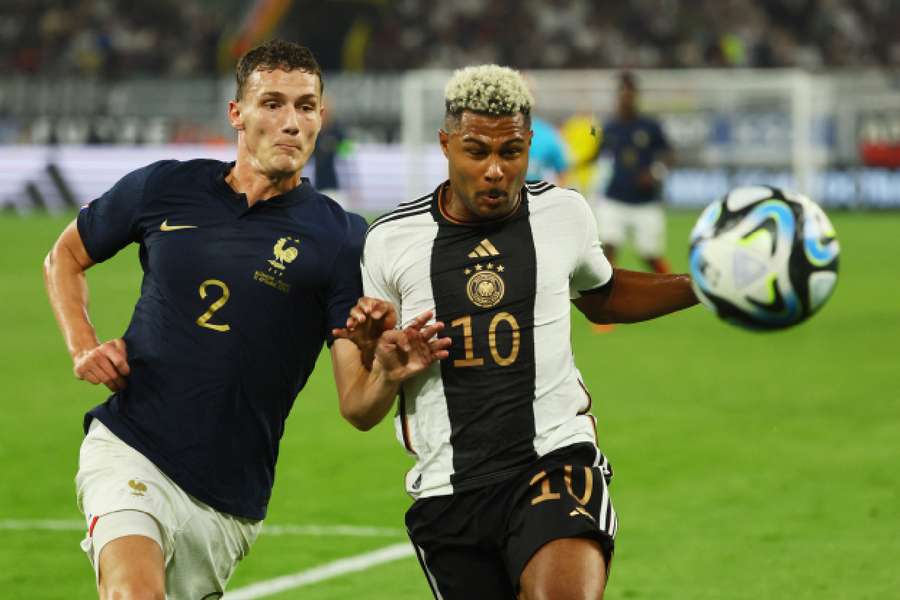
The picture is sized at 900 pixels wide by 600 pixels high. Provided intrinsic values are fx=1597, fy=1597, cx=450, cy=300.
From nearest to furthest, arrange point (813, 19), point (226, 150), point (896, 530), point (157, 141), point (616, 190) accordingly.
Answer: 1. point (896, 530)
2. point (616, 190)
3. point (226, 150)
4. point (157, 141)
5. point (813, 19)

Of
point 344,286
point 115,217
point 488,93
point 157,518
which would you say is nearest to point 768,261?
point 488,93

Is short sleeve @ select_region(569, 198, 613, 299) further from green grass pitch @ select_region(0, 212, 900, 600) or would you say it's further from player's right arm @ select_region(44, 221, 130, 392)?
green grass pitch @ select_region(0, 212, 900, 600)

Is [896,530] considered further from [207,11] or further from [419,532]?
[207,11]

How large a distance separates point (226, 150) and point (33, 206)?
4236mm

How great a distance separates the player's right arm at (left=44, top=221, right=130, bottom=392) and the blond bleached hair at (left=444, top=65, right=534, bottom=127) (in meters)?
1.30

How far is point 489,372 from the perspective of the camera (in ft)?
15.7

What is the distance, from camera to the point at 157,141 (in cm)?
3497

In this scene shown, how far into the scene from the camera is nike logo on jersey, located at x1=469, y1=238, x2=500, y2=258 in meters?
4.88

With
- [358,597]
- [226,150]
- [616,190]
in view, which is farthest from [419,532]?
[226,150]

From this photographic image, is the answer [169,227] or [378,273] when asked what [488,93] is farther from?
[169,227]

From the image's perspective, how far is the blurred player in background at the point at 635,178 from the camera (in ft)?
57.7

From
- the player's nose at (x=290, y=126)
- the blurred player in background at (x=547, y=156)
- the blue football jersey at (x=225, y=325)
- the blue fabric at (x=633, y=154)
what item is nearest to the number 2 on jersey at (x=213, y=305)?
the blue football jersey at (x=225, y=325)

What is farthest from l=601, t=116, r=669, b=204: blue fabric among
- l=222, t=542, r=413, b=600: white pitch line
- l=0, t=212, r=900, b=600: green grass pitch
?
l=222, t=542, r=413, b=600: white pitch line

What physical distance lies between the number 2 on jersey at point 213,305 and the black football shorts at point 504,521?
2.88 ft
